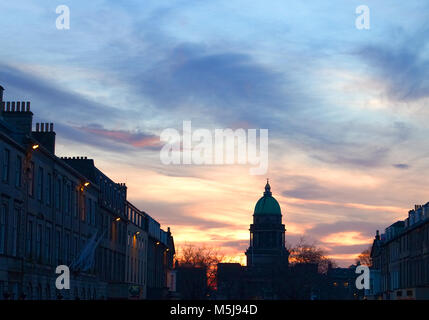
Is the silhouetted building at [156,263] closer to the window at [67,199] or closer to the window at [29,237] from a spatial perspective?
the window at [67,199]

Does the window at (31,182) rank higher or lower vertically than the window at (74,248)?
higher

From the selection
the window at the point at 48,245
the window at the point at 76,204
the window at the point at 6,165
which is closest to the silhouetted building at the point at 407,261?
the window at the point at 76,204

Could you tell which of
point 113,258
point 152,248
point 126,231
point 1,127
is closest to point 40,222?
point 1,127

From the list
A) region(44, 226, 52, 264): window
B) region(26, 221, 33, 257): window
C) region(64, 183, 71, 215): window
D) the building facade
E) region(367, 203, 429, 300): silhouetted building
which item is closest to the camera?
the building facade

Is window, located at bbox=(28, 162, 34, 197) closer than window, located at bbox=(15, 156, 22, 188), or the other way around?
window, located at bbox=(15, 156, 22, 188)

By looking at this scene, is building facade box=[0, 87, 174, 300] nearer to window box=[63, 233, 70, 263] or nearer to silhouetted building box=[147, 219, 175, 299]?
window box=[63, 233, 70, 263]

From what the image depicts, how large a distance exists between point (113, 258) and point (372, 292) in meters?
70.4

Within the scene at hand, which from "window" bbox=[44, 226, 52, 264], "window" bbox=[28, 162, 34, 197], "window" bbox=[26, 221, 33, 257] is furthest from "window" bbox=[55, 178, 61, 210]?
"window" bbox=[26, 221, 33, 257]

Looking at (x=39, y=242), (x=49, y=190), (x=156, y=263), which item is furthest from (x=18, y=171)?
(x=156, y=263)

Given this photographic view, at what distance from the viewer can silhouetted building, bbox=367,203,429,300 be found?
8219cm

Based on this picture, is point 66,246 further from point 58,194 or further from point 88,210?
point 88,210

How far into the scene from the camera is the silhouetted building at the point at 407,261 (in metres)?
82.2

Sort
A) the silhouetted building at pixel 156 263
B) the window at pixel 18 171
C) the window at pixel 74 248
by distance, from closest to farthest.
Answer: the window at pixel 18 171
the window at pixel 74 248
the silhouetted building at pixel 156 263

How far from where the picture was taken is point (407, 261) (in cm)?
9444
